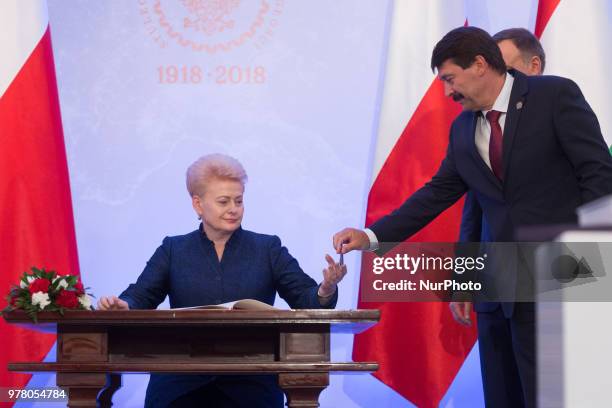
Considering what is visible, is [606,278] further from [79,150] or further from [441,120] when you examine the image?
[79,150]

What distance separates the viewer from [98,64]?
12.5ft

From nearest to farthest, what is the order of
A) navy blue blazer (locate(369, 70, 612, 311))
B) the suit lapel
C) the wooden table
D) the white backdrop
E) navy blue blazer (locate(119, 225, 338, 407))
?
the wooden table → navy blue blazer (locate(369, 70, 612, 311)) → the suit lapel → navy blue blazer (locate(119, 225, 338, 407)) → the white backdrop

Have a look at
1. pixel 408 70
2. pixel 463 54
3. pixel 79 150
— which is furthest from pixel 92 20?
pixel 463 54

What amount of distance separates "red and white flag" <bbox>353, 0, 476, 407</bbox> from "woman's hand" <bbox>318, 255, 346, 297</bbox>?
87 cm

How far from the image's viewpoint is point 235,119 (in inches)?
148

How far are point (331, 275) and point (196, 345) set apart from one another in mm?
475

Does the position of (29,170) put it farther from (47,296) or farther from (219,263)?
(47,296)

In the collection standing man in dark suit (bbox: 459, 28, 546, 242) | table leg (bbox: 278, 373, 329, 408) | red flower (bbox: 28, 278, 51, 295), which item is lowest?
table leg (bbox: 278, 373, 329, 408)

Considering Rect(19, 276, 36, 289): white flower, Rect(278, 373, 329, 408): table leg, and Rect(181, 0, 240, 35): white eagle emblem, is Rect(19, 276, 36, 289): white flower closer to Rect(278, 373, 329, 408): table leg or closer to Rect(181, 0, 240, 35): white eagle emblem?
Rect(278, 373, 329, 408): table leg

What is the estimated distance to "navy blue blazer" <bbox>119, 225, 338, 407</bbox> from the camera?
2.91 metres

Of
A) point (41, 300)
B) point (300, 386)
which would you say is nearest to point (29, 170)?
point (41, 300)

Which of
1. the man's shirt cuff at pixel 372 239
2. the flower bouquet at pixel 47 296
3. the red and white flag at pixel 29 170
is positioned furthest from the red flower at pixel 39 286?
the red and white flag at pixel 29 170

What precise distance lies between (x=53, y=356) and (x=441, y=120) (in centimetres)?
198

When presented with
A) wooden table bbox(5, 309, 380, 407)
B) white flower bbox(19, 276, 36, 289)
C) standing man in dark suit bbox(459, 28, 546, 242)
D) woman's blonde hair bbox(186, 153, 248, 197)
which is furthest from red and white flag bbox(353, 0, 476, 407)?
white flower bbox(19, 276, 36, 289)
